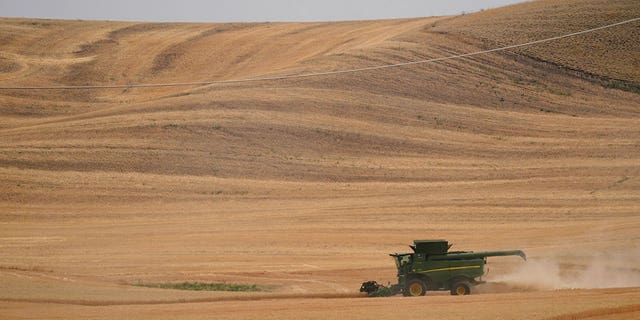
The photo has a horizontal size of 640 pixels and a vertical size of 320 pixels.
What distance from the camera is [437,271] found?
950 inches

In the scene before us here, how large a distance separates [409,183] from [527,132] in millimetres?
9309

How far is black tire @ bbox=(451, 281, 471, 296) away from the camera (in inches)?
942

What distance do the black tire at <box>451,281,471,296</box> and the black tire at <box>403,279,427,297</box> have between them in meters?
0.67

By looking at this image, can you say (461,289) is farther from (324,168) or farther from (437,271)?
(324,168)

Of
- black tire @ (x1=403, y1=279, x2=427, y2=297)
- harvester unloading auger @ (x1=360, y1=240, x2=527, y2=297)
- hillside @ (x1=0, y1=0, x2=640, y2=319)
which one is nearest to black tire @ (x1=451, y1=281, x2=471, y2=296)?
harvester unloading auger @ (x1=360, y1=240, x2=527, y2=297)

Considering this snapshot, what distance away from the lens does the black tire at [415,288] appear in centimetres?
2398

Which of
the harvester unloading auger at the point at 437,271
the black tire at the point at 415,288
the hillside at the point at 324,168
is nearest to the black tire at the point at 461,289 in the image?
the harvester unloading auger at the point at 437,271

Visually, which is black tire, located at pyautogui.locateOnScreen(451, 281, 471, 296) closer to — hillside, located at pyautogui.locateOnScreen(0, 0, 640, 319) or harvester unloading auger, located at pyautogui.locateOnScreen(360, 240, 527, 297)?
harvester unloading auger, located at pyautogui.locateOnScreen(360, 240, 527, 297)

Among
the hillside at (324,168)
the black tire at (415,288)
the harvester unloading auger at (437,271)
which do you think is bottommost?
the black tire at (415,288)

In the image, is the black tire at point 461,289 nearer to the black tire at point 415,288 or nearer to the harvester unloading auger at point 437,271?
the harvester unloading auger at point 437,271

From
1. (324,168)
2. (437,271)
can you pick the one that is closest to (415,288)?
(437,271)

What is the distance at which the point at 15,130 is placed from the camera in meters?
52.0

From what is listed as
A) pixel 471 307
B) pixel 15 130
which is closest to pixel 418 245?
pixel 471 307

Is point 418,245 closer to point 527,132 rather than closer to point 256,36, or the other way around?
point 527,132
